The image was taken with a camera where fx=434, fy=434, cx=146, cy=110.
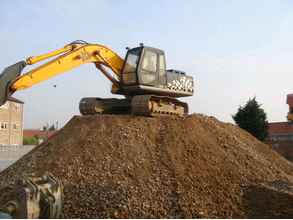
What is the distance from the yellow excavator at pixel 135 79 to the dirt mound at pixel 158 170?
753 millimetres

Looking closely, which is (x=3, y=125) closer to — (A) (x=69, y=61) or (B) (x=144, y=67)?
(B) (x=144, y=67)

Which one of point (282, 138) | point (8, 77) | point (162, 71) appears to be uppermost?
point (162, 71)

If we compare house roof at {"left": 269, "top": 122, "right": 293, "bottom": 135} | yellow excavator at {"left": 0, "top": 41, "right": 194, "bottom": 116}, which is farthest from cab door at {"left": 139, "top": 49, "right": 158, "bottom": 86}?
house roof at {"left": 269, "top": 122, "right": 293, "bottom": 135}

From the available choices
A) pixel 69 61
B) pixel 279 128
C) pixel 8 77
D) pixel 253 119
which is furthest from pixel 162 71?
pixel 279 128

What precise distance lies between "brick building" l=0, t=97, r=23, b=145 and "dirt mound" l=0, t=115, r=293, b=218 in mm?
44609

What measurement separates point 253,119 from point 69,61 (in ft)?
54.6

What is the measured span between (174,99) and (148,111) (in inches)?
69.1

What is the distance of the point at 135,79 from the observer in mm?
13914

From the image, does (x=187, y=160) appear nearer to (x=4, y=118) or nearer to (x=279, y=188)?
(x=279, y=188)

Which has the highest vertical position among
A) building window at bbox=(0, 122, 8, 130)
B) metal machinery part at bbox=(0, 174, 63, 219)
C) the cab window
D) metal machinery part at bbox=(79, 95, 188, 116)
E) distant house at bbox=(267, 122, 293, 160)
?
the cab window

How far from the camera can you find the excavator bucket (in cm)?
992

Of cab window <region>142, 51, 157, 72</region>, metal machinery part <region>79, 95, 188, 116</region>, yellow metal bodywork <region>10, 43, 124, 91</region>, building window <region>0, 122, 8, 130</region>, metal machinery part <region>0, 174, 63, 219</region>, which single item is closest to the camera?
metal machinery part <region>0, 174, 63, 219</region>

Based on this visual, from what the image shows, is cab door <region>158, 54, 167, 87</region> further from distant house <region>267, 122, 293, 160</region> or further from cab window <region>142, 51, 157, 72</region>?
distant house <region>267, 122, 293, 160</region>

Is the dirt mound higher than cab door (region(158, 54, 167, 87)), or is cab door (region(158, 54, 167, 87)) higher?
cab door (region(158, 54, 167, 87))
